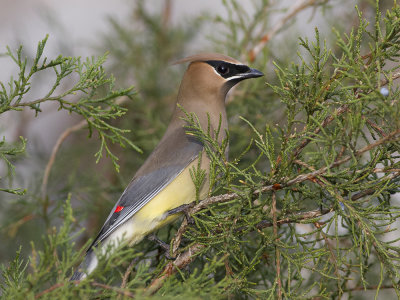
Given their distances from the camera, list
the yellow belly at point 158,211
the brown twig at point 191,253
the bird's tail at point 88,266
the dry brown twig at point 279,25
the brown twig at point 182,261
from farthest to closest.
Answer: the dry brown twig at point 279,25, the yellow belly at point 158,211, the bird's tail at point 88,266, the brown twig at point 182,261, the brown twig at point 191,253

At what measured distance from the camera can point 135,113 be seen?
11.9 ft

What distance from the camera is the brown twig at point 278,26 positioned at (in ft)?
10.9

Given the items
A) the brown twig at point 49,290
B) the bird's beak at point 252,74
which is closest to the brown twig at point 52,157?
the bird's beak at point 252,74

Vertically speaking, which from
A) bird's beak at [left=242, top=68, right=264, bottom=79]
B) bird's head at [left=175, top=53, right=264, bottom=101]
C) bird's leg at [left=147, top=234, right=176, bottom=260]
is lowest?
bird's leg at [left=147, top=234, right=176, bottom=260]

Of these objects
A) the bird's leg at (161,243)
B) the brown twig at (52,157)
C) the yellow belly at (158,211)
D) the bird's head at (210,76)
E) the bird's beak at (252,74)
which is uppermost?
the brown twig at (52,157)

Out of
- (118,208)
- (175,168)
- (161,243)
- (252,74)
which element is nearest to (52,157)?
(118,208)

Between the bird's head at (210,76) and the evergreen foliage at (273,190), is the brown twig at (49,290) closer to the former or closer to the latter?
the evergreen foliage at (273,190)

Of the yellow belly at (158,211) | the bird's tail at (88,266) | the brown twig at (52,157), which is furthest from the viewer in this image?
the brown twig at (52,157)

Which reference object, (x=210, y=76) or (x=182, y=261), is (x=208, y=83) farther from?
(x=182, y=261)

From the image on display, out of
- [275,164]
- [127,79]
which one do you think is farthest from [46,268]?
[127,79]

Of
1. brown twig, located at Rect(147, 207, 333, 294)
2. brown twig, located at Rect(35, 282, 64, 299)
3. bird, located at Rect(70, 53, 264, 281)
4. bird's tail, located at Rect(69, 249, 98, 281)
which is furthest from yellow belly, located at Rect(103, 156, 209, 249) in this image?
brown twig, located at Rect(35, 282, 64, 299)

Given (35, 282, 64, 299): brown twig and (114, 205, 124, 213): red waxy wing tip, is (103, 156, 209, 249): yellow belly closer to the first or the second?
(114, 205, 124, 213): red waxy wing tip

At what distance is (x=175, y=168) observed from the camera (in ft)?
9.32

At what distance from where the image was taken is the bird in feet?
8.95
